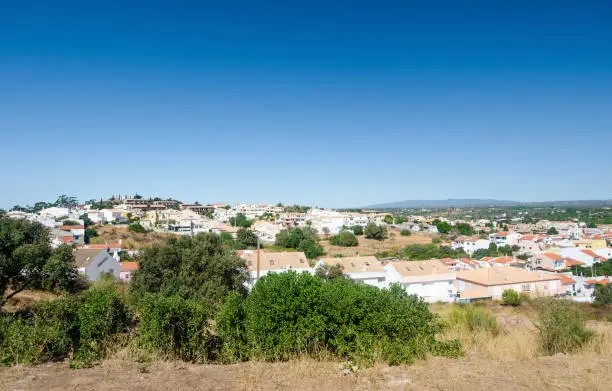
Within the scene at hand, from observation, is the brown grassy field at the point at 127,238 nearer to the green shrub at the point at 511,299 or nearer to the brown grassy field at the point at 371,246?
the brown grassy field at the point at 371,246

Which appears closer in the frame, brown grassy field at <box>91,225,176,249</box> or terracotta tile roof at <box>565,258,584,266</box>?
terracotta tile roof at <box>565,258,584,266</box>

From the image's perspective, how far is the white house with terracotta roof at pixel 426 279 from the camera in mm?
37219

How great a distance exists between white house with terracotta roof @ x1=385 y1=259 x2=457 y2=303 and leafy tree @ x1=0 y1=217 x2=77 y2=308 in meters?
29.5

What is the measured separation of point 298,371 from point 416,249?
58.2m

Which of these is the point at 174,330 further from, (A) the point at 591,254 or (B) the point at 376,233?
(B) the point at 376,233

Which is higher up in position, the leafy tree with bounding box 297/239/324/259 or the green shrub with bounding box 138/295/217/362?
the green shrub with bounding box 138/295/217/362

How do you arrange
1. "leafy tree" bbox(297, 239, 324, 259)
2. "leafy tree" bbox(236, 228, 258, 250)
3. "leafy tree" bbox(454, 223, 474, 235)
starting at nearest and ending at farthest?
1. "leafy tree" bbox(297, 239, 324, 259)
2. "leafy tree" bbox(236, 228, 258, 250)
3. "leafy tree" bbox(454, 223, 474, 235)

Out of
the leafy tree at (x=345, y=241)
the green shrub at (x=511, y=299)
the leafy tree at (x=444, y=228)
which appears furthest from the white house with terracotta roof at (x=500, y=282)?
the leafy tree at (x=444, y=228)

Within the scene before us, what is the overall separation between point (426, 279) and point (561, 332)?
3111 cm

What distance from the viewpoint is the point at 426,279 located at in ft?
124

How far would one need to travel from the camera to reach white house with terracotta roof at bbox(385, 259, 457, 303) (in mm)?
37219

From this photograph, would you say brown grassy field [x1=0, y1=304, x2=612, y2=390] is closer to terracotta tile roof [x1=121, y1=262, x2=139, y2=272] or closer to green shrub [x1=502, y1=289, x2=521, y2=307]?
green shrub [x1=502, y1=289, x2=521, y2=307]

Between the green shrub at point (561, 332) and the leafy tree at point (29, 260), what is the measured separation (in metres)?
14.8

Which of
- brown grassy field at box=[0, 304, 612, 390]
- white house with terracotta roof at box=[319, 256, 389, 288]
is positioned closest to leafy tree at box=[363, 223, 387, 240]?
white house with terracotta roof at box=[319, 256, 389, 288]
